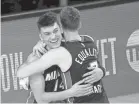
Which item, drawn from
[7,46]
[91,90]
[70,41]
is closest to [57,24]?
[70,41]

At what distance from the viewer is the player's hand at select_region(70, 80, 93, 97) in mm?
4336

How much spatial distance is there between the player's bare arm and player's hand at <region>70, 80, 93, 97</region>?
5.9 inches

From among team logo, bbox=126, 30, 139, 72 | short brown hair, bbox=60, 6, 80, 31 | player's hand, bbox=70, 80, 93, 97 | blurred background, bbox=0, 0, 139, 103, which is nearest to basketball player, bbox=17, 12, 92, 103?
player's hand, bbox=70, 80, 93, 97

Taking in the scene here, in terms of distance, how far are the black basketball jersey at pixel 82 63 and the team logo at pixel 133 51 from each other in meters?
3.52

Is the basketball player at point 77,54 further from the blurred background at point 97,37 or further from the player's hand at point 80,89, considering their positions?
the blurred background at point 97,37

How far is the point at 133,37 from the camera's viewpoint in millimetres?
7922

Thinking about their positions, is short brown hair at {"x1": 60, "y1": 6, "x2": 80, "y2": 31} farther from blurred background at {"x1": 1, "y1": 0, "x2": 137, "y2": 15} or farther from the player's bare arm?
blurred background at {"x1": 1, "y1": 0, "x2": 137, "y2": 15}

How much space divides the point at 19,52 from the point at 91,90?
3075mm

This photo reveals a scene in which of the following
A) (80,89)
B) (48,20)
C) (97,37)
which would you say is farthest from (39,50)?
(97,37)

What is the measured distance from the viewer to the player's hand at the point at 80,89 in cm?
434

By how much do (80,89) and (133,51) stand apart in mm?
3756

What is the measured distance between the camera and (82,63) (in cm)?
438

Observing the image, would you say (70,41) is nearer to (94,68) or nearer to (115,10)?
(94,68)

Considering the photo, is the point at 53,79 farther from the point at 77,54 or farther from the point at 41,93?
the point at 77,54
